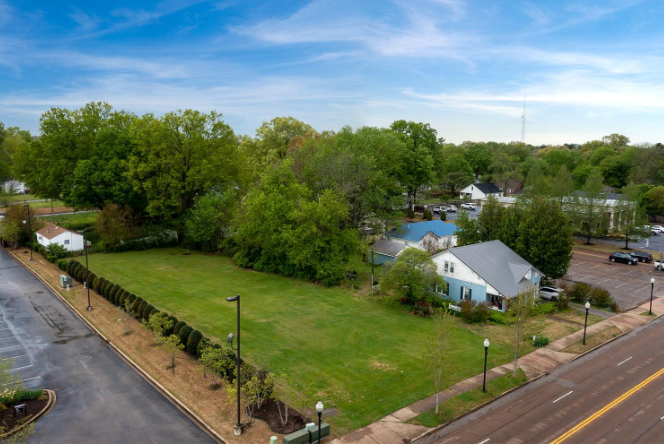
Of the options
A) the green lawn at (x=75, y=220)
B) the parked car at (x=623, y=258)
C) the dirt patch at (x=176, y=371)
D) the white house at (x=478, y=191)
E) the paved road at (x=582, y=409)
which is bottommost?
the dirt patch at (x=176, y=371)

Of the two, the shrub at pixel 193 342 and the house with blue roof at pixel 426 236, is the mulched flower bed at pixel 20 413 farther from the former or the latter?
the house with blue roof at pixel 426 236

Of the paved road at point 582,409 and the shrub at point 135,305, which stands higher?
the shrub at point 135,305

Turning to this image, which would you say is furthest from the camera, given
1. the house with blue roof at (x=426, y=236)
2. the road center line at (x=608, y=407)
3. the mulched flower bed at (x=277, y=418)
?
the house with blue roof at (x=426, y=236)

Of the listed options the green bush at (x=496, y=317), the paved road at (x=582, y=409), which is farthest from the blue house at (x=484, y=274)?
the paved road at (x=582, y=409)

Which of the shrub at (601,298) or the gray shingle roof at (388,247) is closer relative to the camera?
the shrub at (601,298)

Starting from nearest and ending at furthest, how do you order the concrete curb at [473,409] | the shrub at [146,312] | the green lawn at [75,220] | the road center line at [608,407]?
the road center line at [608,407] < the concrete curb at [473,409] < the shrub at [146,312] < the green lawn at [75,220]

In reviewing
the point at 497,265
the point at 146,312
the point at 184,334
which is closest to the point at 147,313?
the point at 146,312
